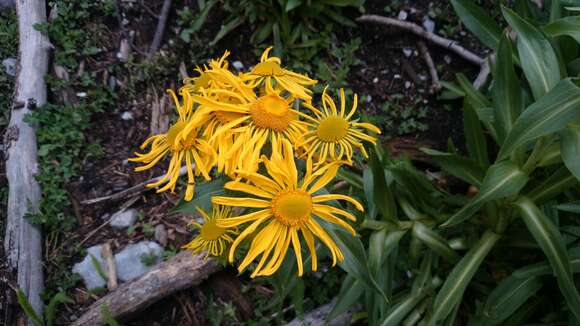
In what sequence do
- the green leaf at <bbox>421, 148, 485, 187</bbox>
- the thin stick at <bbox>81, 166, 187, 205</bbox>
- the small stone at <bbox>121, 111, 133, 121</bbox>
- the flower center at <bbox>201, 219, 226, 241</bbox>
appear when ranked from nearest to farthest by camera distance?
the flower center at <bbox>201, 219, 226, 241</bbox> → the green leaf at <bbox>421, 148, 485, 187</bbox> → the thin stick at <bbox>81, 166, 187, 205</bbox> → the small stone at <bbox>121, 111, 133, 121</bbox>

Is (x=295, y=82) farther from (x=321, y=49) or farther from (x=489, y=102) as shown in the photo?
(x=321, y=49)

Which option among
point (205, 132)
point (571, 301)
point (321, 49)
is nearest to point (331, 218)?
point (205, 132)

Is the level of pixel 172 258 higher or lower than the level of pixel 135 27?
lower

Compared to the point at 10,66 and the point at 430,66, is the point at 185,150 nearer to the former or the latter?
the point at 430,66

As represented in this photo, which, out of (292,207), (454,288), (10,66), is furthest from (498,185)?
(10,66)

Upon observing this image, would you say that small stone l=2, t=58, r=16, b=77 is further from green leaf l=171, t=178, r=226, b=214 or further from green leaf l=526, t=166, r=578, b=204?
green leaf l=526, t=166, r=578, b=204

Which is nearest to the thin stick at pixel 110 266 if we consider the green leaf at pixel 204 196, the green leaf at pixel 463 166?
the green leaf at pixel 204 196

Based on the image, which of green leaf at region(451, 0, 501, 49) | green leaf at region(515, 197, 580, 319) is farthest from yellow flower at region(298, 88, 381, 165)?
green leaf at region(451, 0, 501, 49)
